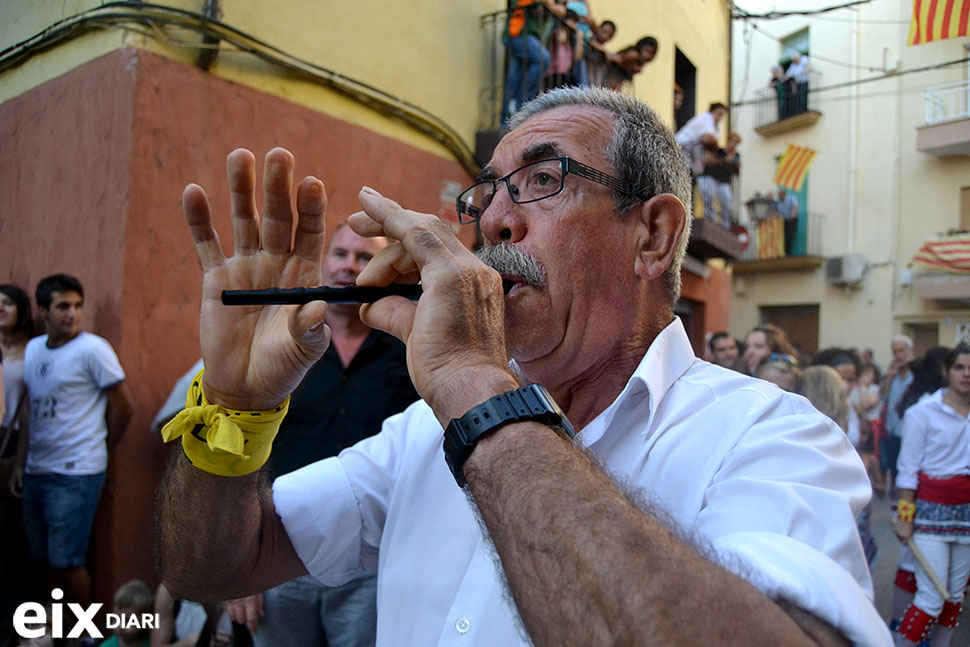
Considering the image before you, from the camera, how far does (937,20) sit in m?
2.22

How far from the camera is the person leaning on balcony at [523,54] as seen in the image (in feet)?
18.0

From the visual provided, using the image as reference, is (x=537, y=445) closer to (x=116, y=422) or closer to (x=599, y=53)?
(x=116, y=422)

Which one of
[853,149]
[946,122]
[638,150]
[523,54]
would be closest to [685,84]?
[523,54]

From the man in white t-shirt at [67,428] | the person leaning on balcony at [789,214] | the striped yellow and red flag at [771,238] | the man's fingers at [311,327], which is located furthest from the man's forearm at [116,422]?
the striped yellow and red flag at [771,238]

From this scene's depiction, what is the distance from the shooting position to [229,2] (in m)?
2.63

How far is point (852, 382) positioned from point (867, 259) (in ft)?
10.9

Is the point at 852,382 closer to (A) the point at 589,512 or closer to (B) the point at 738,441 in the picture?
(B) the point at 738,441

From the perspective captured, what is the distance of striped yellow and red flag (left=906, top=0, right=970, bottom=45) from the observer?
217cm

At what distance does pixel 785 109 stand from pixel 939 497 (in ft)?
8.61

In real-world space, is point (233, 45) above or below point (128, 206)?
above

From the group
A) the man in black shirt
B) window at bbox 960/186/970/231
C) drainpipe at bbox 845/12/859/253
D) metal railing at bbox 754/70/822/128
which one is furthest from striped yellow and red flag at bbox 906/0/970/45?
the man in black shirt

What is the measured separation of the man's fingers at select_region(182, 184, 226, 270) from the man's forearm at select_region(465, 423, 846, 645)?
2.53 feet

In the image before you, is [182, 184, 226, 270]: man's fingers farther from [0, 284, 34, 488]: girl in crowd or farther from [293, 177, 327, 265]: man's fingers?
[0, 284, 34, 488]: girl in crowd

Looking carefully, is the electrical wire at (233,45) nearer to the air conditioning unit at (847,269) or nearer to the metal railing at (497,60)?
the metal railing at (497,60)
